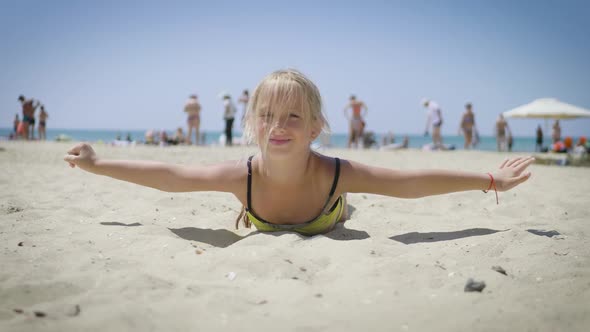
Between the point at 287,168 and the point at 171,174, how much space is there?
2.89ft

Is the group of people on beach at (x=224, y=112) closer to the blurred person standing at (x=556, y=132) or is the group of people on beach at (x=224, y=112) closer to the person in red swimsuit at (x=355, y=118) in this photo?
the person in red swimsuit at (x=355, y=118)

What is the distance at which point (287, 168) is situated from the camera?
9.38 ft

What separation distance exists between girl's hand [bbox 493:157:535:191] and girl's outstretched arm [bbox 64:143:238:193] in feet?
6.31

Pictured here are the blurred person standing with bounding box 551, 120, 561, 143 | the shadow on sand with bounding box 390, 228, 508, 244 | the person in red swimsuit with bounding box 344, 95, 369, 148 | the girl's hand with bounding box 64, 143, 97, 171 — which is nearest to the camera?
the shadow on sand with bounding box 390, 228, 508, 244

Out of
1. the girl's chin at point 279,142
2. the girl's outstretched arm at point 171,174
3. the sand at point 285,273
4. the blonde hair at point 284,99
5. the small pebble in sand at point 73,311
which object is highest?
the blonde hair at point 284,99

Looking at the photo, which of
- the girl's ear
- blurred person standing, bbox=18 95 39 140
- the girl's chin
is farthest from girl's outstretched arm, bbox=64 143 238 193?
blurred person standing, bbox=18 95 39 140

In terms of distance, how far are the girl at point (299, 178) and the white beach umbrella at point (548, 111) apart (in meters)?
17.8

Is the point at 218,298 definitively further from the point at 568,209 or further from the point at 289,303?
the point at 568,209

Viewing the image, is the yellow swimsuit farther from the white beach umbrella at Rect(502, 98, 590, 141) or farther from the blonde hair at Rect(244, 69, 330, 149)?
the white beach umbrella at Rect(502, 98, 590, 141)

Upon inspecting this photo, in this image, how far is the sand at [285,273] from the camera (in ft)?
5.63

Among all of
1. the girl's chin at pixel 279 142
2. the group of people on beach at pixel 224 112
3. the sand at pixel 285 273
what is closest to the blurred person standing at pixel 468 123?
the group of people on beach at pixel 224 112

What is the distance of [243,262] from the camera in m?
2.31

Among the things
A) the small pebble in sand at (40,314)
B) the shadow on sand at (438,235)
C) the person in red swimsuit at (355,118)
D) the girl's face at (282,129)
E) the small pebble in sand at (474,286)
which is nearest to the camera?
the small pebble in sand at (40,314)

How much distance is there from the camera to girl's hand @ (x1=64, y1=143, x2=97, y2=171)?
10.6 ft
